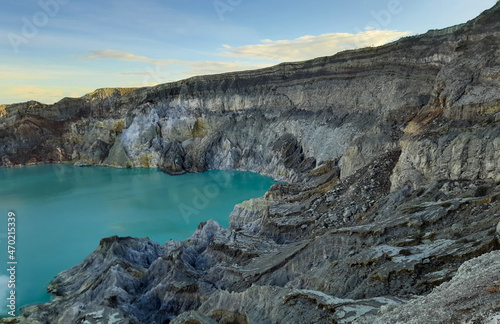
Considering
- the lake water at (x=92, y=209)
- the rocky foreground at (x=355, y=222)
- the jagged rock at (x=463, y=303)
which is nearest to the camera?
the jagged rock at (x=463, y=303)

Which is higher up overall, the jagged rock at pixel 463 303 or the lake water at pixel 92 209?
the jagged rock at pixel 463 303

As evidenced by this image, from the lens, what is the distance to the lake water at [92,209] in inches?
604

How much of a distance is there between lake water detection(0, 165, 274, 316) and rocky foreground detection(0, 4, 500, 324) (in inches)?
84.2

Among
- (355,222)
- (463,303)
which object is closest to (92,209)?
(355,222)

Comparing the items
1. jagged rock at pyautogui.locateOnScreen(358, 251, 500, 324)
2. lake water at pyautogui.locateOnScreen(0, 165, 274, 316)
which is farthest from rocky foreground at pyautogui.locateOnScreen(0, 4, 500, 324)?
lake water at pyautogui.locateOnScreen(0, 165, 274, 316)

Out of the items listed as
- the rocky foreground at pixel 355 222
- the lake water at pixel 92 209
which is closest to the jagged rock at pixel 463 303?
the rocky foreground at pixel 355 222

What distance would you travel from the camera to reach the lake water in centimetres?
1534

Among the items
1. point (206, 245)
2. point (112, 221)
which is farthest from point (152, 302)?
point (112, 221)

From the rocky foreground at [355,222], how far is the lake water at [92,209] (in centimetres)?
214

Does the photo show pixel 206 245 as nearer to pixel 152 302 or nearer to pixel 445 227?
pixel 152 302

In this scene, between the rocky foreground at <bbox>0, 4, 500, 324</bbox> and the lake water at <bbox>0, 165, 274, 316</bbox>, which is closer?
the rocky foreground at <bbox>0, 4, 500, 324</bbox>

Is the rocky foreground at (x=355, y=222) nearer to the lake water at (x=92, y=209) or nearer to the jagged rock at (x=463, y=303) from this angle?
the jagged rock at (x=463, y=303)

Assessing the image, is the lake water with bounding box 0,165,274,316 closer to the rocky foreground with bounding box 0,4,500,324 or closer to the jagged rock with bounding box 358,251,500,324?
the rocky foreground with bounding box 0,4,500,324

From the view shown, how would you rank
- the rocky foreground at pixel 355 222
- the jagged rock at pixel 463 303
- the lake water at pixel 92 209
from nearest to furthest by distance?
1. the jagged rock at pixel 463 303
2. the rocky foreground at pixel 355 222
3. the lake water at pixel 92 209
